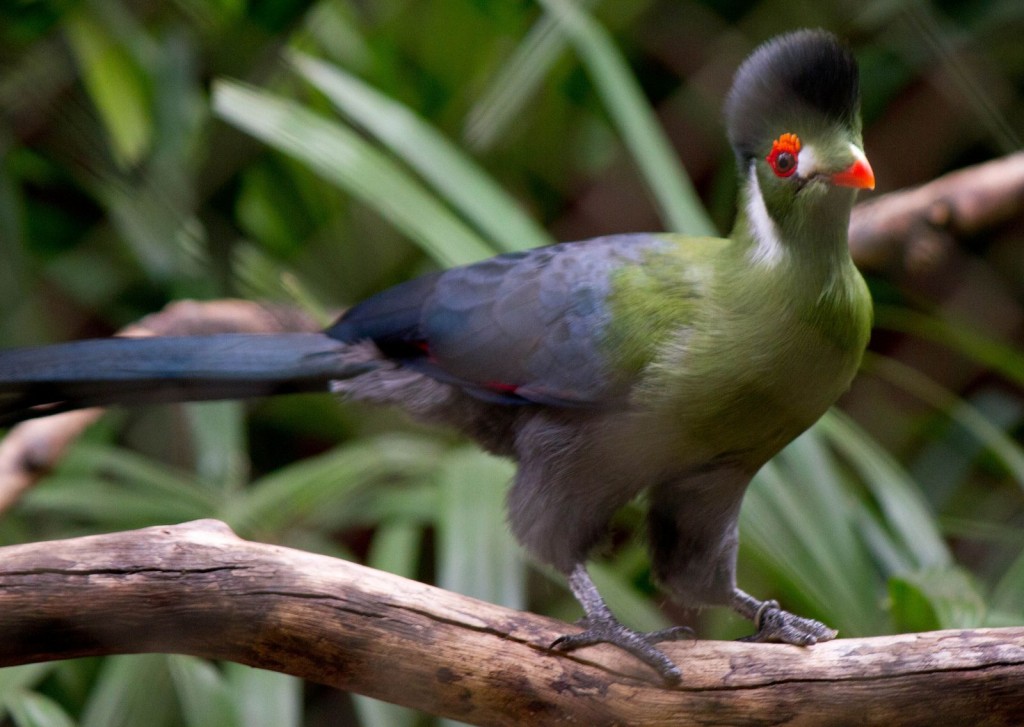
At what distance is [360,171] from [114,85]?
0.79 m

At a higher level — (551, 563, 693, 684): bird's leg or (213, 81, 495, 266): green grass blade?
(213, 81, 495, 266): green grass blade

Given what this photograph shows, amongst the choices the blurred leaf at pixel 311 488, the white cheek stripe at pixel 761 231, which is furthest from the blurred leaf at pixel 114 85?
the white cheek stripe at pixel 761 231

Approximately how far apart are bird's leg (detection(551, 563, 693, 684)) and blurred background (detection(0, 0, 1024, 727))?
32 cm

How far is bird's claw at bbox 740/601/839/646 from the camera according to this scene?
1430 millimetres

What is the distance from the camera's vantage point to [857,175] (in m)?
1.35

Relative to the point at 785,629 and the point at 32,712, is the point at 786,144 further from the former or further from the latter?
the point at 32,712

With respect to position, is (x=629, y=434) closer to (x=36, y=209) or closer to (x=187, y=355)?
(x=187, y=355)

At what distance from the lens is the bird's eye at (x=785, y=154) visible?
1.43m

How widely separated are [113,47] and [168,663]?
56.7 inches

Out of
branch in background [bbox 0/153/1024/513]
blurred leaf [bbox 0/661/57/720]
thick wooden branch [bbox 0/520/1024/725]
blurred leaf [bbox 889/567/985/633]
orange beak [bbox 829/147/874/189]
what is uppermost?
branch in background [bbox 0/153/1024/513]

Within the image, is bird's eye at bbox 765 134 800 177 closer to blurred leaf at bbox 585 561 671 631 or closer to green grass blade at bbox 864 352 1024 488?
blurred leaf at bbox 585 561 671 631

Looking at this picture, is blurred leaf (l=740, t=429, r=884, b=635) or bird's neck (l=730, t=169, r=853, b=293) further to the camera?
blurred leaf (l=740, t=429, r=884, b=635)

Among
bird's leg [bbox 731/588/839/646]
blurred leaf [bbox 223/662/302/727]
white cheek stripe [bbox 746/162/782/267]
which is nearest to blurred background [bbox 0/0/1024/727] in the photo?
blurred leaf [bbox 223/662/302/727]

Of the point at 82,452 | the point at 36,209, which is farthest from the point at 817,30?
the point at 36,209
